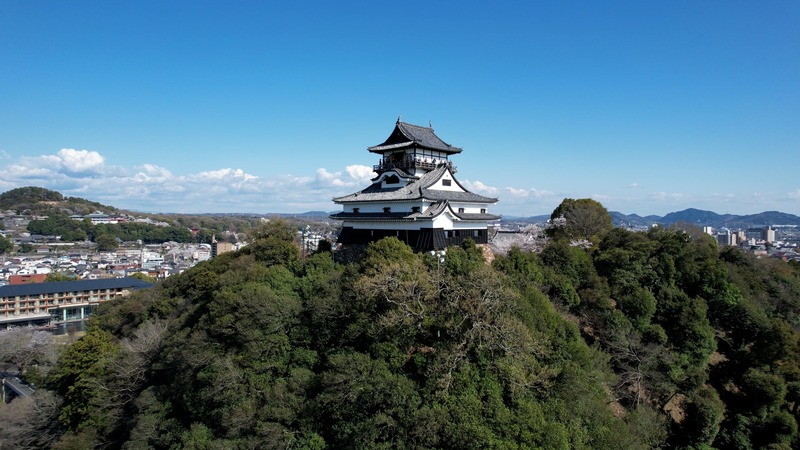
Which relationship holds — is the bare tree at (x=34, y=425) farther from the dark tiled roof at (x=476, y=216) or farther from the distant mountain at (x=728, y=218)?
the distant mountain at (x=728, y=218)

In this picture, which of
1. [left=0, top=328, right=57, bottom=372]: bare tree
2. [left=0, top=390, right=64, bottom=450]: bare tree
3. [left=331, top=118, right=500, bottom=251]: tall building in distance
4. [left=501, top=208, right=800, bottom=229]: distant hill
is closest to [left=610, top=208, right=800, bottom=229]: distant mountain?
[left=501, top=208, right=800, bottom=229]: distant hill

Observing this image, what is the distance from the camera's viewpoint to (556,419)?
12.3 metres

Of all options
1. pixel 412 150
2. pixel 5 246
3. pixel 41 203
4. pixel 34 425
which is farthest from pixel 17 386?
pixel 41 203

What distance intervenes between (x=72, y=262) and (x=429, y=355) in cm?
8044

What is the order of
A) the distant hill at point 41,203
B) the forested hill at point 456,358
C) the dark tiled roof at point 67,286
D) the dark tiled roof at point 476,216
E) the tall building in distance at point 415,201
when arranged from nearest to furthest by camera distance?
the forested hill at point 456,358, the tall building in distance at point 415,201, the dark tiled roof at point 476,216, the dark tiled roof at point 67,286, the distant hill at point 41,203

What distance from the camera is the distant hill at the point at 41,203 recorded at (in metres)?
123

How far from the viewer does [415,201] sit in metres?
20.8

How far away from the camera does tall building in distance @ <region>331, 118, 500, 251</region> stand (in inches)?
807

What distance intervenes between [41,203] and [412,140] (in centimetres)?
14850

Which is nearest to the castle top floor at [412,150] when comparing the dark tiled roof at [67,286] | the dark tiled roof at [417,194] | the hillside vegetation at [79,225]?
the dark tiled roof at [417,194]

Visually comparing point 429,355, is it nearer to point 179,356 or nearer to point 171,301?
point 179,356

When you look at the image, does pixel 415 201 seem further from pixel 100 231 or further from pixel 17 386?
pixel 100 231

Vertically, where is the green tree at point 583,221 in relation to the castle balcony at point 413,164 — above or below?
below

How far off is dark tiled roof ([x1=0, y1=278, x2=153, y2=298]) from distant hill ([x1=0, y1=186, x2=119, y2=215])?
294 ft
